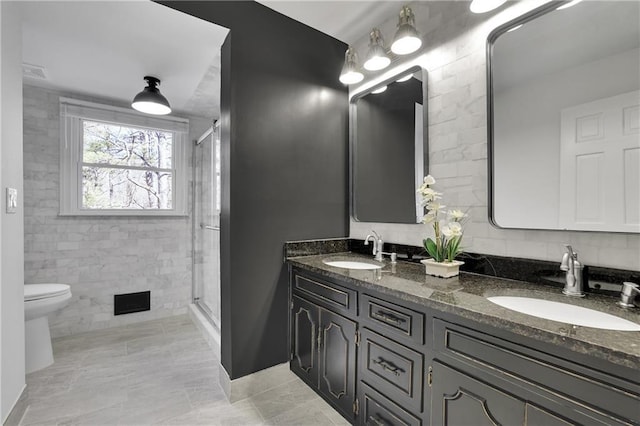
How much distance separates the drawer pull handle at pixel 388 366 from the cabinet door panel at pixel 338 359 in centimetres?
17

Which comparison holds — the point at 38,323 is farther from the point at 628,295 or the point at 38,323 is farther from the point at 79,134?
the point at 628,295

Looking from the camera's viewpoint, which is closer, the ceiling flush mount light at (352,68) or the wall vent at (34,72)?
the ceiling flush mount light at (352,68)

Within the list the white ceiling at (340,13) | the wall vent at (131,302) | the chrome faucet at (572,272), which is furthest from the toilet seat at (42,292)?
the chrome faucet at (572,272)

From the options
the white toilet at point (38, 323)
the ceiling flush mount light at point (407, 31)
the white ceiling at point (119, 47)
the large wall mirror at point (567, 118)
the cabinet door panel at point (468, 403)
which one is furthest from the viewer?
the white toilet at point (38, 323)

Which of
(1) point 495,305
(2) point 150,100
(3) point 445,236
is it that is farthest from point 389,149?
(2) point 150,100

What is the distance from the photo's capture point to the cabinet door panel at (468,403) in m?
0.92

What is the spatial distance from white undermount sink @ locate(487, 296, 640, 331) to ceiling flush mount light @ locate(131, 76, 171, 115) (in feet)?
9.25

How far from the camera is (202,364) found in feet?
7.75

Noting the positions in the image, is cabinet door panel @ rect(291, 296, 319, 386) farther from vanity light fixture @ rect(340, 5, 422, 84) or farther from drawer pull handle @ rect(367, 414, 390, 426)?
vanity light fixture @ rect(340, 5, 422, 84)

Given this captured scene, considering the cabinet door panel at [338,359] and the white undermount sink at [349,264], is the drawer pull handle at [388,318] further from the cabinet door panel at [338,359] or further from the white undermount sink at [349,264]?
the white undermount sink at [349,264]

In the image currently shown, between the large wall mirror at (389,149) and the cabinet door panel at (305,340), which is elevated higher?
the large wall mirror at (389,149)

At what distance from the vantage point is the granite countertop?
0.75 metres

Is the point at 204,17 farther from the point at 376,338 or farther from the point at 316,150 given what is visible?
the point at 376,338

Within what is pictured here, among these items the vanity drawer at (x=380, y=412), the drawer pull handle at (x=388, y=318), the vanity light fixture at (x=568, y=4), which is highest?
the vanity light fixture at (x=568, y=4)
